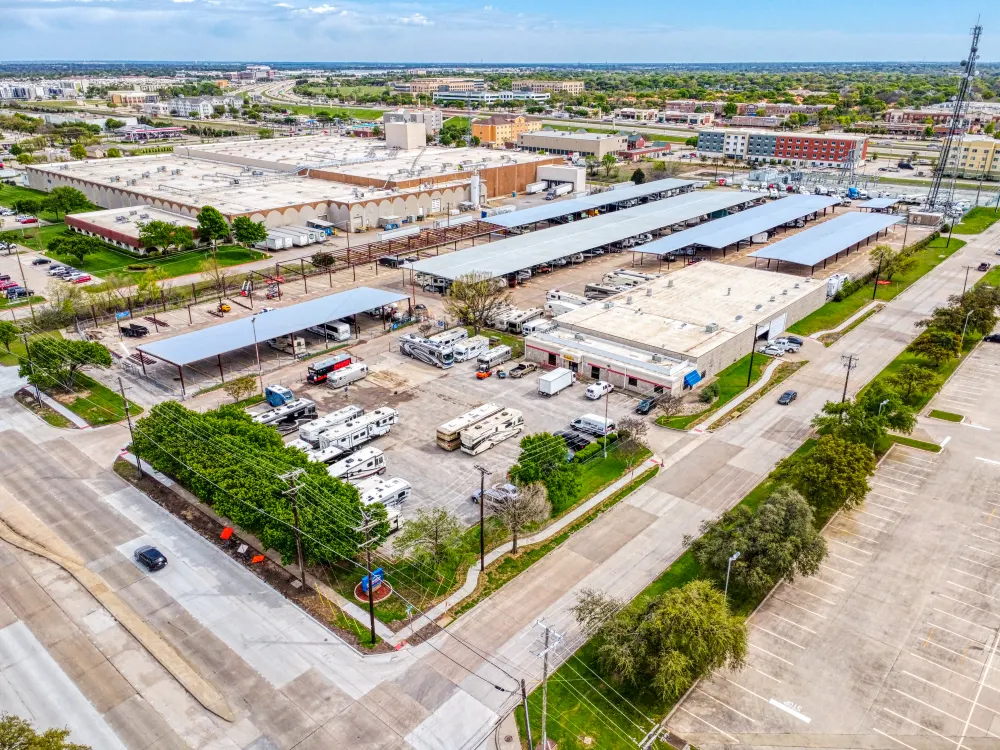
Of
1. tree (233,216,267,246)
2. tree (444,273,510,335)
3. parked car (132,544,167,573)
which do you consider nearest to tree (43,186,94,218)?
tree (233,216,267,246)

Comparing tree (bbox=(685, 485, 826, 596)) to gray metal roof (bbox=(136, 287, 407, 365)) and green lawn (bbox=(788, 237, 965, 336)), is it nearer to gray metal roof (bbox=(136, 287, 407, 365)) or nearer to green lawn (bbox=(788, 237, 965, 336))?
green lawn (bbox=(788, 237, 965, 336))

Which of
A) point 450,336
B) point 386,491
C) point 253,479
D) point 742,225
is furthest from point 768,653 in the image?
point 742,225

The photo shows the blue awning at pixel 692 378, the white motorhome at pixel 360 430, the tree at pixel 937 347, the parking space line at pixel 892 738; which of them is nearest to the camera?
the parking space line at pixel 892 738

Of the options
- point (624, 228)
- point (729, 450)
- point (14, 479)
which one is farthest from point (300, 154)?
point (729, 450)

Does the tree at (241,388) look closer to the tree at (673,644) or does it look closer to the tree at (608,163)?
Result: the tree at (673,644)

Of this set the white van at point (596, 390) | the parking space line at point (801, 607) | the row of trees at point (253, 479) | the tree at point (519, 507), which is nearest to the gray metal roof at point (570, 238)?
the white van at point (596, 390)
